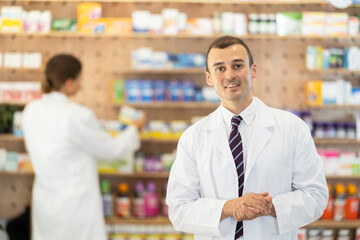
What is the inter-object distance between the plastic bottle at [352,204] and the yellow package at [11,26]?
154 inches

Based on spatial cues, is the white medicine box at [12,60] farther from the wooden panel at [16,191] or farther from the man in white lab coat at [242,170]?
the man in white lab coat at [242,170]

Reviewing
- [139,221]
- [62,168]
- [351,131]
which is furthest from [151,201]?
[351,131]

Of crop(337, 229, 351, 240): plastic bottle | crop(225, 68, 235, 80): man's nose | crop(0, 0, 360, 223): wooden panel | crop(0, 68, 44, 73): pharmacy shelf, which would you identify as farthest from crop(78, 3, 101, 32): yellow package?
crop(337, 229, 351, 240): plastic bottle

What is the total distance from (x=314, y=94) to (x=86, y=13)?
101 inches

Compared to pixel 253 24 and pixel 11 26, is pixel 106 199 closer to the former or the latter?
pixel 11 26

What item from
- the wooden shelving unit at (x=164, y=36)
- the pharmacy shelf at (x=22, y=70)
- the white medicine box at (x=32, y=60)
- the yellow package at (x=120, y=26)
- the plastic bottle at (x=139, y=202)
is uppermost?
the yellow package at (x=120, y=26)

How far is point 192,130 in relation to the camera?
1889 mm

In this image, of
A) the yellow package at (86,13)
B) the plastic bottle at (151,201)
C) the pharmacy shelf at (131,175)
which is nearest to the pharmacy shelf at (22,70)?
the yellow package at (86,13)

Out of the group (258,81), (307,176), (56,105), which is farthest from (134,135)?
(307,176)

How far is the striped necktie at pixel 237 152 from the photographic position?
1.76 meters

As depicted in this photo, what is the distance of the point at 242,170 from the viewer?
1.77 metres

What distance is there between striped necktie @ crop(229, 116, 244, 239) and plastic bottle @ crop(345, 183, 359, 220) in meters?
3.01

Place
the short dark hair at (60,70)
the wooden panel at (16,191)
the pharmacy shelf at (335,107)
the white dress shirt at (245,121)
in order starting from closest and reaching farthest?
the white dress shirt at (245,121) → the short dark hair at (60,70) → the pharmacy shelf at (335,107) → the wooden panel at (16,191)

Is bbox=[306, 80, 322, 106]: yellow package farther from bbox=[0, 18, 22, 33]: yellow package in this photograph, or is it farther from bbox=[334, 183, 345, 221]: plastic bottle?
bbox=[0, 18, 22, 33]: yellow package
